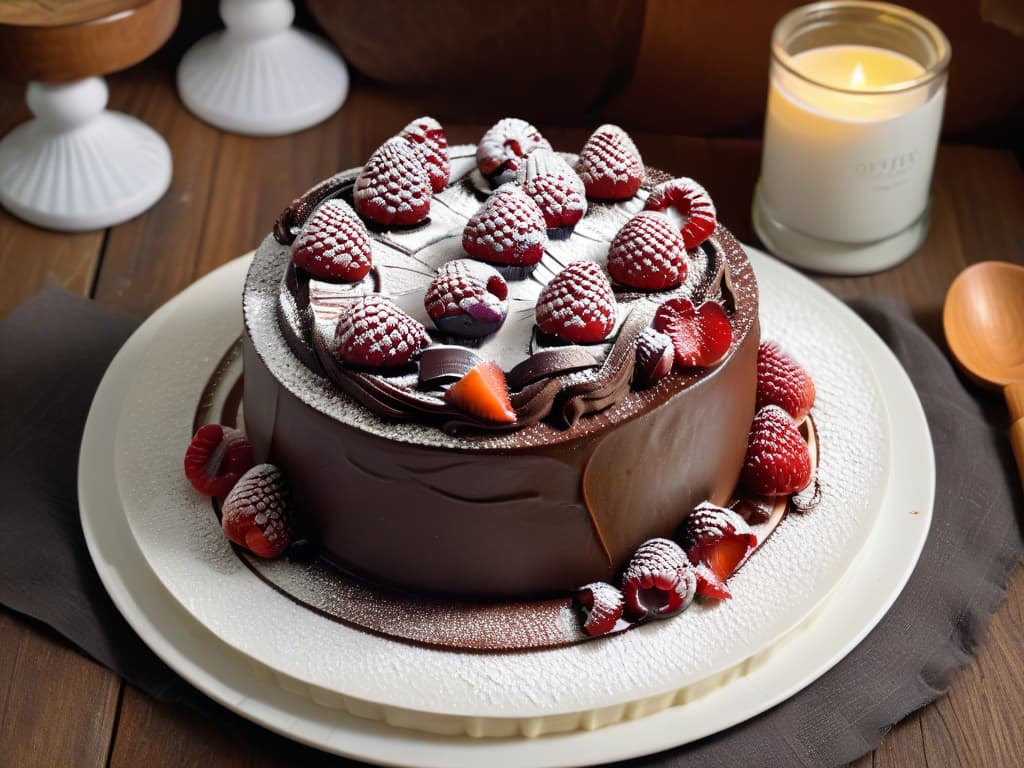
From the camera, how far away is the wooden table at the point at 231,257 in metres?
1.71

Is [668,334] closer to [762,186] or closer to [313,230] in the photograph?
[313,230]

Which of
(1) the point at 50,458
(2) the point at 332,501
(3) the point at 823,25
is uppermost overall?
(3) the point at 823,25

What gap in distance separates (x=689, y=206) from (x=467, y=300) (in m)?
0.38

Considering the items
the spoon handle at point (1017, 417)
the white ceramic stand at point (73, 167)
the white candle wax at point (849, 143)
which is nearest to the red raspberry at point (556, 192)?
the white candle wax at point (849, 143)

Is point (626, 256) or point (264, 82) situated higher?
point (626, 256)

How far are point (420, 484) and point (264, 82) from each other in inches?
54.6

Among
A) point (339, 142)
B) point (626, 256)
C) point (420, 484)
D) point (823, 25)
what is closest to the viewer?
point (420, 484)

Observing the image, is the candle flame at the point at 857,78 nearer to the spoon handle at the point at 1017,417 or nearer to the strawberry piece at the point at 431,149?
the spoon handle at the point at 1017,417

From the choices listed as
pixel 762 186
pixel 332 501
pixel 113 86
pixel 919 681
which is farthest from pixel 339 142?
pixel 919 681

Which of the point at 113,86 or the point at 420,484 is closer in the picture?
the point at 420,484

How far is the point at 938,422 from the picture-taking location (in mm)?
2123

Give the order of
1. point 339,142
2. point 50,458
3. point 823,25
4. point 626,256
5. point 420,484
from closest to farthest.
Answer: point 420,484 < point 626,256 < point 50,458 < point 823,25 < point 339,142

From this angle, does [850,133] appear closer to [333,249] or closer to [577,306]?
[577,306]

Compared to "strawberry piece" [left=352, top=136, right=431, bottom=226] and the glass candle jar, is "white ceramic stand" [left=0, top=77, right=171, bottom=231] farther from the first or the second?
the glass candle jar
